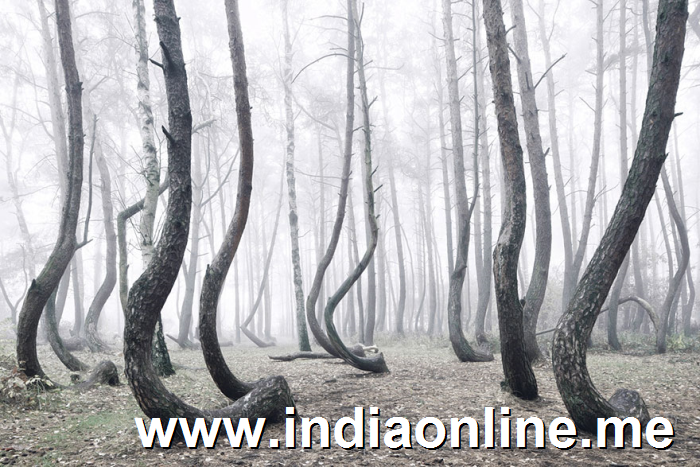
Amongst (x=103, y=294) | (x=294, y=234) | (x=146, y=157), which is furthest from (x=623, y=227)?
(x=103, y=294)

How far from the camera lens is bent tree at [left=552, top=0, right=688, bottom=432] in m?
4.11

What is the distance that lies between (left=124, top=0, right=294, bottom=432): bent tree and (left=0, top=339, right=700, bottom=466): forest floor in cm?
32

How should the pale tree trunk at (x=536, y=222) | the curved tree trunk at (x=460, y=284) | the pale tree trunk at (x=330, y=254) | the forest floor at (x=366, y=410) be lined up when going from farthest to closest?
the curved tree trunk at (x=460, y=284) < the pale tree trunk at (x=330, y=254) < the pale tree trunk at (x=536, y=222) < the forest floor at (x=366, y=410)

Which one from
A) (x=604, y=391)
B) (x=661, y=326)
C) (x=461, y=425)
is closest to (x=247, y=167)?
(x=461, y=425)

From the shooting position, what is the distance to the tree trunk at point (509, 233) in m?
5.12

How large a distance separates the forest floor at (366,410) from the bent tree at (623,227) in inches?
17.4

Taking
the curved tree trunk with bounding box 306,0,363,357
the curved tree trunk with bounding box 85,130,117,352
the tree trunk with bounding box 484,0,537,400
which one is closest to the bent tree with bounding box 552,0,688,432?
the tree trunk with bounding box 484,0,537,400

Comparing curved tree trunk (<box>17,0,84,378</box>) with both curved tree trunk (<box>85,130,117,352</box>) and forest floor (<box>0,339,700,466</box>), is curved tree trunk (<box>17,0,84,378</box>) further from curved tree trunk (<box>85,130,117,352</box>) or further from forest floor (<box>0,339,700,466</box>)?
curved tree trunk (<box>85,130,117,352</box>)

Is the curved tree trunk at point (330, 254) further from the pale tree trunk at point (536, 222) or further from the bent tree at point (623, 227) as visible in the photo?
the bent tree at point (623, 227)

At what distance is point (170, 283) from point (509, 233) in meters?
3.79

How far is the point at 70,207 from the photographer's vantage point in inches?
240

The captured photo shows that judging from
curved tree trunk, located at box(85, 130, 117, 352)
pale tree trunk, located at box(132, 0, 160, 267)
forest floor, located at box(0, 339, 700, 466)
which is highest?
pale tree trunk, located at box(132, 0, 160, 267)

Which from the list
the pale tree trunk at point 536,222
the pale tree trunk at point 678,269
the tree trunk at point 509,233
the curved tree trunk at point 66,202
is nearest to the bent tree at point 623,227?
the tree trunk at point 509,233

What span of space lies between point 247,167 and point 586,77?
23.0 meters
